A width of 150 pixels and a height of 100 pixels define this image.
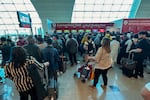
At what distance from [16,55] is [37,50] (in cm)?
165

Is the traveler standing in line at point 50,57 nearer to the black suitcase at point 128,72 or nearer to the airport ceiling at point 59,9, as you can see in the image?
the black suitcase at point 128,72

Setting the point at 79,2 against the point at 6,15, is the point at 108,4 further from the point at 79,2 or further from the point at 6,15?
the point at 6,15

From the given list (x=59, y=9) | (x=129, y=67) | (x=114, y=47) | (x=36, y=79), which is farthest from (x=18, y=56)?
(x=59, y=9)

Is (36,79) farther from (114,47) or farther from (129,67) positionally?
(114,47)

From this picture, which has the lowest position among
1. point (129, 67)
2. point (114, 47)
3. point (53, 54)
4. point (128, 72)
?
point (128, 72)

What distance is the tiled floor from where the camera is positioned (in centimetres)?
425

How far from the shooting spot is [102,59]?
176 inches

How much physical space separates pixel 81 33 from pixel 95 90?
274 inches

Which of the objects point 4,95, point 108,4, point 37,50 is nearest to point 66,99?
point 37,50

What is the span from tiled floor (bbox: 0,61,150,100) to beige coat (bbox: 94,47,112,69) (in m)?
0.72

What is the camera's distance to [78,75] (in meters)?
6.01

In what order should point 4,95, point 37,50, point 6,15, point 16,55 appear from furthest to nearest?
point 6,15 → point 4,95 → point 37,50 → point 16,55

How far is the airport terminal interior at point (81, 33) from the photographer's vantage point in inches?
184

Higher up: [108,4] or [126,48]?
[108,4]
